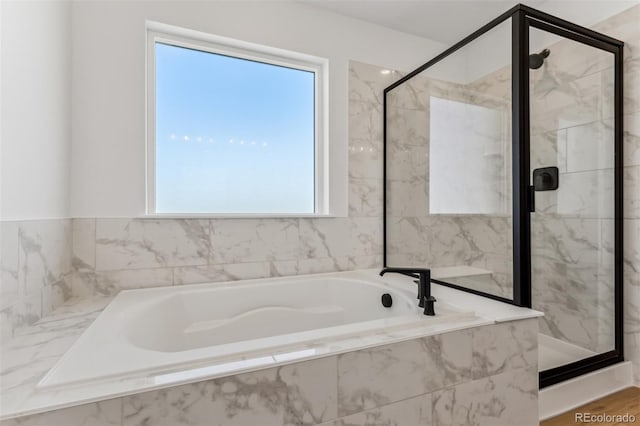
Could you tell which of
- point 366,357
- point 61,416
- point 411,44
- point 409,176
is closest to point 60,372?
point 61,416

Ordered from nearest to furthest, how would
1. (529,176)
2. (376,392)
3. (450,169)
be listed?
1. (376,392)
2. (529,176)
3. (450,169)

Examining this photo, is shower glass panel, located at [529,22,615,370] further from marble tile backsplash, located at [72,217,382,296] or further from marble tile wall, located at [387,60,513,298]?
marble tile backsplash, located at [72,217,382,296]

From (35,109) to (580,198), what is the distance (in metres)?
2.86

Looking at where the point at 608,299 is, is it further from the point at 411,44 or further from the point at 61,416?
the point at 61,416

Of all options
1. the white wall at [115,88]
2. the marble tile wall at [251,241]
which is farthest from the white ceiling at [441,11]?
the white wall at [115,88]

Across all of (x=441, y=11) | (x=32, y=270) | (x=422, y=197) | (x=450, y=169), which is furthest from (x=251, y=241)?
(x=441, y=11)

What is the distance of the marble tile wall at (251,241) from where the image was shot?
1.67 meters

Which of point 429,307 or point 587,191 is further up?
point 587,191

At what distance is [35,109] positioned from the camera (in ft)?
4.19

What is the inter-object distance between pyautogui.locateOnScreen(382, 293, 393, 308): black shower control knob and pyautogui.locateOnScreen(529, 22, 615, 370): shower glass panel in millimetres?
880

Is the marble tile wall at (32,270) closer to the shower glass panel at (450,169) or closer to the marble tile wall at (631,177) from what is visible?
the shower glass panel at (450,169)

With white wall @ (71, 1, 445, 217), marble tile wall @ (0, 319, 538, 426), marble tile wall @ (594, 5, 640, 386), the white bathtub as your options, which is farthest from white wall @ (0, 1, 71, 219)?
marble tile wall @ (594, 5, 640, 386)

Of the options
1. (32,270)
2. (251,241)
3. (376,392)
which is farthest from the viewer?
(251,241)

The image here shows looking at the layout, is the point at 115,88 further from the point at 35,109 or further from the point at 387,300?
the point at 387,300
